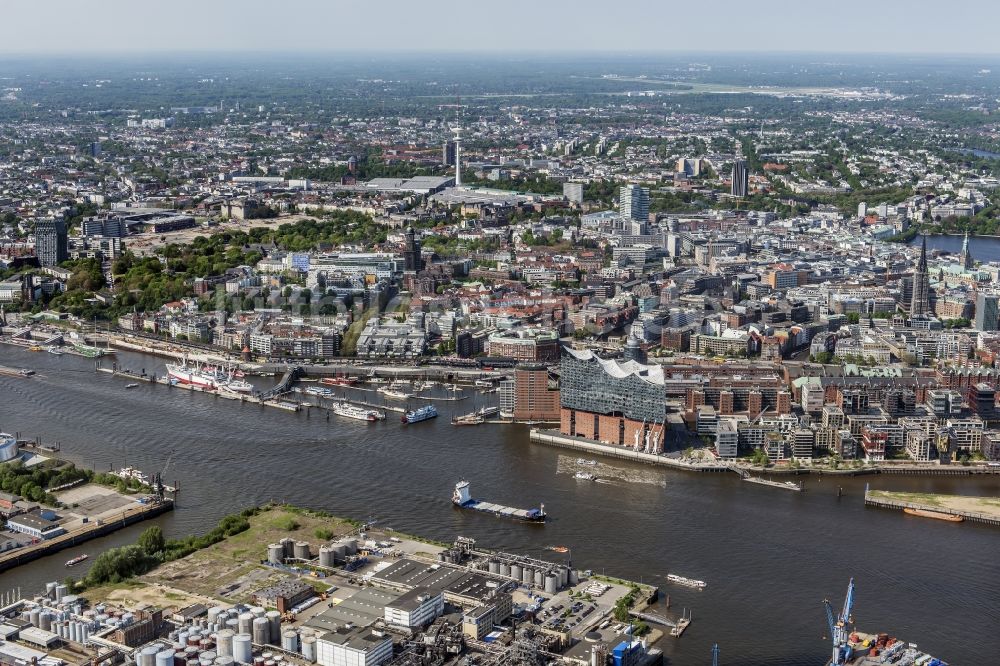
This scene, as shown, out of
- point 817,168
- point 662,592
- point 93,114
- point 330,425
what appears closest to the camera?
point 662,592

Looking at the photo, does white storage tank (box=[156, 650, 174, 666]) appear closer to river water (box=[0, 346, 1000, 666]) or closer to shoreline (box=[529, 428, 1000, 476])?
river water (box=[0, 346, 1000, 666])

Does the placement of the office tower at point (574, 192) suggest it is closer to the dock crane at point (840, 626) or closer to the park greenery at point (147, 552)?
the park greenery at point (147, 552)

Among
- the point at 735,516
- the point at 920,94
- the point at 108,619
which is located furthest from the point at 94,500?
the point at 920,94

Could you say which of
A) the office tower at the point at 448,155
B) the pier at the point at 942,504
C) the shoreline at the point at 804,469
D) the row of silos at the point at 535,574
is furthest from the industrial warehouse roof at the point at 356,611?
the office tower at the point at 448,155

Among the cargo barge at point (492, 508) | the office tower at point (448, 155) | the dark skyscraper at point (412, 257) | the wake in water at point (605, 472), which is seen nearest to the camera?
the cargo barge at point (492, 508)

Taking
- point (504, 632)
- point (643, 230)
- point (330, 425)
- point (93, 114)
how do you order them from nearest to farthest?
point (504, 632) → point (330, 425) → point (643, 230) → point (93, 114)

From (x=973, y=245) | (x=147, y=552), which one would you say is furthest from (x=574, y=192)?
(x=147, y=552)

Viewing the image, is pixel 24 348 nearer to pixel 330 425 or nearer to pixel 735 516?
pixel 330 425
